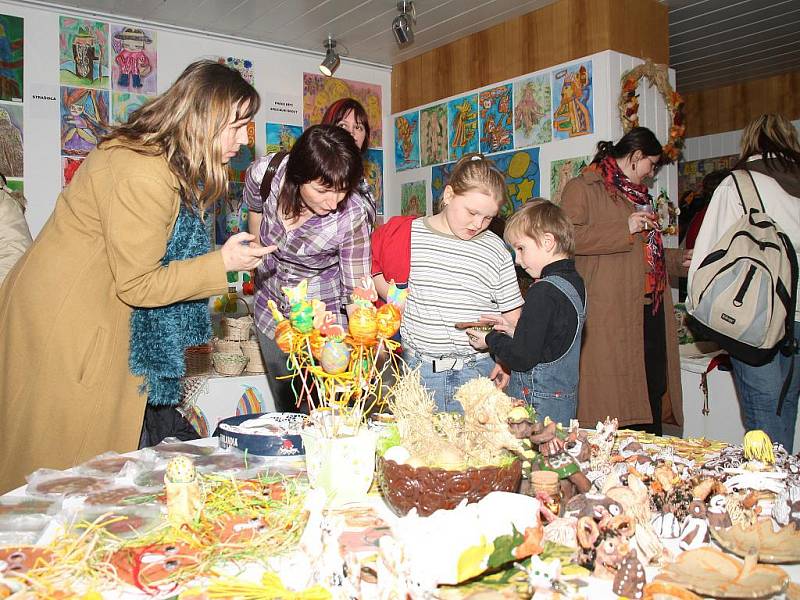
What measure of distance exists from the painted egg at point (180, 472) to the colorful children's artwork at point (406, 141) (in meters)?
3.96

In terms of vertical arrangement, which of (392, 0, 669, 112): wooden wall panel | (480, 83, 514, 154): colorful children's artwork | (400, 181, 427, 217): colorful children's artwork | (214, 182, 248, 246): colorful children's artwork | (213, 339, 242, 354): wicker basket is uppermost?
(392, 0, 669, 112): wooden wall panel

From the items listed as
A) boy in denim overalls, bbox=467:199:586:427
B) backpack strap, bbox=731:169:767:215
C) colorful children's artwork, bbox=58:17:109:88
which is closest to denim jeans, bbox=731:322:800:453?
backpack strap, bbox=731:169:767:215

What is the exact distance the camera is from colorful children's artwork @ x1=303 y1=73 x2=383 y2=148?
4.60 metres

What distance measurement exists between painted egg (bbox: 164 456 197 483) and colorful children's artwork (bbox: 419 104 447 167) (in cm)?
374

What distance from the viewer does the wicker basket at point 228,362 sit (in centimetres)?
357

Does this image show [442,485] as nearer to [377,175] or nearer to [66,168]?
[66,168]

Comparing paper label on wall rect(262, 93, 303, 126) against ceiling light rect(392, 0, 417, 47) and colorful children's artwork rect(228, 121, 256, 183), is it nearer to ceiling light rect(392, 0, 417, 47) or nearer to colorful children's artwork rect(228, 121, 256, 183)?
colorful children's artwork rect(228, 121, 256, 183)

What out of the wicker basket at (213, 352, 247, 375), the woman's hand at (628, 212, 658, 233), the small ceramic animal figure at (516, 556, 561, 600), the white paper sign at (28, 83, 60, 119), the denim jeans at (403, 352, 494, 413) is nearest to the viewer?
the small ceramic animal figure at (516, 556, 561, 600)

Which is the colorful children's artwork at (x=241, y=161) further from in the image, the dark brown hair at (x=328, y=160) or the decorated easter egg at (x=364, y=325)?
the decorated easter egg at (x=364, y=325)

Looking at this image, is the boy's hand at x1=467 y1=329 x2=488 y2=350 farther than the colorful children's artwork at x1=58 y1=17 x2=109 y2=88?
No

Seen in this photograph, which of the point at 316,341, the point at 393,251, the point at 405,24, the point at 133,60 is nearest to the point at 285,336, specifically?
the point at 316,341

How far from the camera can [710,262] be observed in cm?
247

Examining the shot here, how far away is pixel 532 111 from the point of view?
152 inches

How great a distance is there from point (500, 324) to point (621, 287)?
3.14ft
